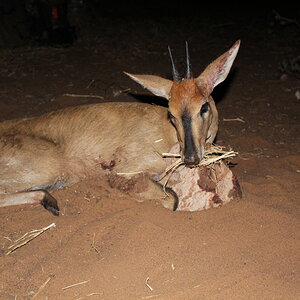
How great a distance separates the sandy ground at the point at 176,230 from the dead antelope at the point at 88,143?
0.22 meters

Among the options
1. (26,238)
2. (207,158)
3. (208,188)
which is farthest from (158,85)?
(26,238)

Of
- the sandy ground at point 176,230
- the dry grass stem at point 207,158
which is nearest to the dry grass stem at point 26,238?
the sandy ground at point 176,230

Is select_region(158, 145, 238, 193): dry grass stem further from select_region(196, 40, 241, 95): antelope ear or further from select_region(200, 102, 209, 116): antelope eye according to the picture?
select_region(196, 40, 241, 95): antelope ear

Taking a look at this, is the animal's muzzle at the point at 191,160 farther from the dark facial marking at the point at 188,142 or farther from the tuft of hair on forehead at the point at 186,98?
the tuft of hair on forehead at the point at 186,98

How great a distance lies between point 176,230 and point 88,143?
183cm

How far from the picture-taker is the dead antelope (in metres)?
5.42

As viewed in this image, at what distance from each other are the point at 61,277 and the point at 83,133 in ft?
7.36

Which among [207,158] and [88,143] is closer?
[207,158]

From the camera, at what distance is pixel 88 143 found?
5.74m

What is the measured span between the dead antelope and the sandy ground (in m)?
0.22

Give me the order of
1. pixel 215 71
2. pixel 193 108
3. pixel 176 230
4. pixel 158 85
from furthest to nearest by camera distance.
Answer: pixel 158 85
pixel 215 71
pixel 193 108
pixel 176 230

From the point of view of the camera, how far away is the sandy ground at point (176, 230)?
3.78 m

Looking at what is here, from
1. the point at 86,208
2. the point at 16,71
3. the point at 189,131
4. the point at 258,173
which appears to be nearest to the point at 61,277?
the point at 86,208

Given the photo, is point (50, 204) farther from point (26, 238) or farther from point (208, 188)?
point (208, 188)
